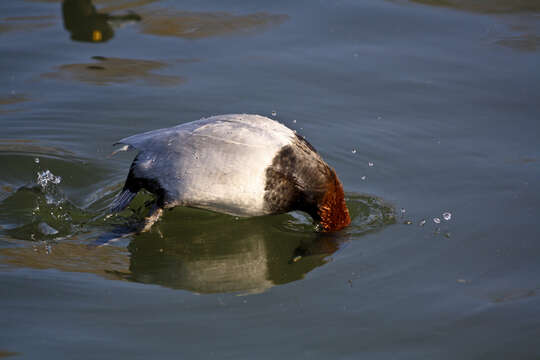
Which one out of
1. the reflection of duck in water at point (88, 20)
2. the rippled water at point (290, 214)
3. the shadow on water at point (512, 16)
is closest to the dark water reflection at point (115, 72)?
the rippled water at point (290, 214)

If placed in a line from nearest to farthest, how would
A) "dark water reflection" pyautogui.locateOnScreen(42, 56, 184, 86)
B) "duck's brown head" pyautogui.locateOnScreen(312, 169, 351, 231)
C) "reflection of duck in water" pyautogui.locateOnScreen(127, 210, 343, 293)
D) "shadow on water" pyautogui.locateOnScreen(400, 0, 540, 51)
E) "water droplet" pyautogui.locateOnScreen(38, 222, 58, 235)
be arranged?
1. "reflection of duck in water" pyautogui.locateOnScreen(127, 210, 343, 293)
2. "duck's brown head" pyautogui.locateOnScreen(312, 169, 351, 231)
3. "water droplet" pyautogui.locateOnScreen(38, 222, 58, 235)
4. "dark water reflection" pyautogui.locateOnScreen(42, 56, 184, 86)
5. "shadow on water" pyautogui.locateOnScreen(400, 0, 540, 51)

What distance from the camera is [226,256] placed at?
13.5ft

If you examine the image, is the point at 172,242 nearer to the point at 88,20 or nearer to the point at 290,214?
the point at 290,214

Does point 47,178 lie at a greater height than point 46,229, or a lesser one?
greater

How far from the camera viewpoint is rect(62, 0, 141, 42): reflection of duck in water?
7262 mm

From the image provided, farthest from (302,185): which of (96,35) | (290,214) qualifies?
(96,35)

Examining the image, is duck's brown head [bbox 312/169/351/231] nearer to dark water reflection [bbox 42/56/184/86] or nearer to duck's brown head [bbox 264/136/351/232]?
duck's brown head [bbox 264/136/351/232]

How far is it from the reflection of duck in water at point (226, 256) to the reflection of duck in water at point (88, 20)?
3.46m

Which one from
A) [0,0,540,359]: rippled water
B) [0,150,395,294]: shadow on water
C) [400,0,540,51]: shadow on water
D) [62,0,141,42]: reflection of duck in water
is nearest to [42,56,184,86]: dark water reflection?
[0,0,540,359]: rippled water

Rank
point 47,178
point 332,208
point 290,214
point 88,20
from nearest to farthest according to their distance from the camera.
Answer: point 332,208, point 290,214, point 47,178, point 88,20

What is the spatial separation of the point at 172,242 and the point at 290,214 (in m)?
0.82

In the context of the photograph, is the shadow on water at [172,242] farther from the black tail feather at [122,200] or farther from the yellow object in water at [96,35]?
the yellow object in water at [96,35]

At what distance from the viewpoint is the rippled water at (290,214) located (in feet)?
11.0

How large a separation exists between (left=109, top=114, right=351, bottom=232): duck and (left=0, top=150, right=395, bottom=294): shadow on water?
0.19m
